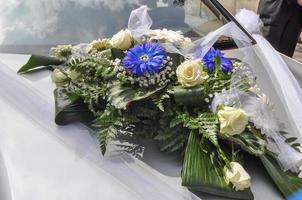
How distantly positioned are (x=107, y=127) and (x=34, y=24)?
0.91 m

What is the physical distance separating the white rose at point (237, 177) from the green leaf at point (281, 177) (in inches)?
3.7

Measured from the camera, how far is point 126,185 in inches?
46.5

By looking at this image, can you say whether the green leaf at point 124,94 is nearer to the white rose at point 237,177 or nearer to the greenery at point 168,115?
the greenery at point 168,115

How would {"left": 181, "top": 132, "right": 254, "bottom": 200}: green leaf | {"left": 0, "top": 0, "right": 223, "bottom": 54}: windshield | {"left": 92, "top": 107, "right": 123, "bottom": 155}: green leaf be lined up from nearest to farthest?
{"left": 181, "top": 132, "right": 254, "bottom": 200}: green leaf
{"left": 92, "top": 107, "right": 123, "bottom": 155}: green leaf
{"left": 0, "top": 0, "right": 223, "bottom": 54}: windshield

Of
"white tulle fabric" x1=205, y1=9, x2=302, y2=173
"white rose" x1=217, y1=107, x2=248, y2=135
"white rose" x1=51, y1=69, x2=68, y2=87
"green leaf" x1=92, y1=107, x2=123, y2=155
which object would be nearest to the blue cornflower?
"white tulle fabric" x1=205, y1=9, x2=302, y2=173

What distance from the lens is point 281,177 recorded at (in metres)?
1.21

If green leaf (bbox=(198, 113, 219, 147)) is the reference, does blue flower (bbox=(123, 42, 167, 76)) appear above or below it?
above

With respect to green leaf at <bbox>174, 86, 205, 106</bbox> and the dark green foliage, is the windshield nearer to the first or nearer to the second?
green leaf at <bbox>174, 86, 205, 106</bbox>

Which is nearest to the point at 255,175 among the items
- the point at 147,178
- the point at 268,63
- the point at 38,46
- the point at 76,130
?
the point at 147,178

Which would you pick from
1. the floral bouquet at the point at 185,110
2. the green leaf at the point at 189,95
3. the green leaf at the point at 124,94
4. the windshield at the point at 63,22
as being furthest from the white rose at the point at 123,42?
the windshield at the point at 63,22

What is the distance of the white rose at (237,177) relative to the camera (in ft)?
3.73

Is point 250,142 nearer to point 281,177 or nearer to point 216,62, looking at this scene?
point 281,177

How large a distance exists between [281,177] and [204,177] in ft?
0.76

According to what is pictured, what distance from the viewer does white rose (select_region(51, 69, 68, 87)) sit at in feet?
4.86
